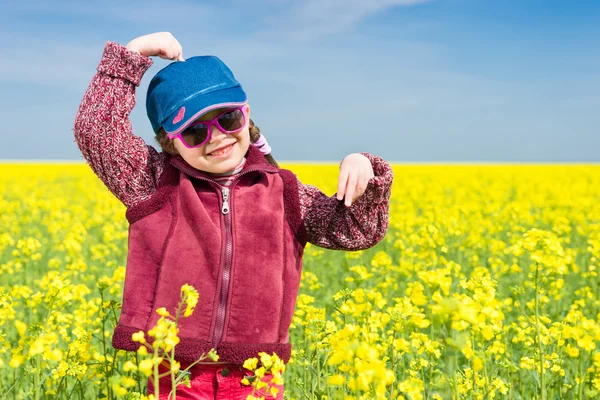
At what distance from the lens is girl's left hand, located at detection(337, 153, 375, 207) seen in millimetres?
2377

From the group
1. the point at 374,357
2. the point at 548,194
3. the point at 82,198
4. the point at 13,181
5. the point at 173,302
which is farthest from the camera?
the point at 13,181

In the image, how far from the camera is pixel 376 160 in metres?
2.50

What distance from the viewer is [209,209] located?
2.53 meters

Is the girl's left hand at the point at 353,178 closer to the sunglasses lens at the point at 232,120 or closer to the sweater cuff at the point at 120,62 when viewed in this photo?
the sunglasses lens at the point at 232,120

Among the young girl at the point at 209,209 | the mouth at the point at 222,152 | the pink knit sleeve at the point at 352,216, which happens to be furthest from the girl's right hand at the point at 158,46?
the pink knit sleeve at the point at 352,216

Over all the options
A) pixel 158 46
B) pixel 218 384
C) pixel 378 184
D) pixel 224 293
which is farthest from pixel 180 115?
pixel 218 384

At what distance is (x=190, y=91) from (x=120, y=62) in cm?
42

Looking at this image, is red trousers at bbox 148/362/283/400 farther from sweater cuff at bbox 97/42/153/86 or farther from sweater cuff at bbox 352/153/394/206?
sweater cuff at bbox 97/42/153/86

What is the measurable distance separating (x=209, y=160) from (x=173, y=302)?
0.59 m

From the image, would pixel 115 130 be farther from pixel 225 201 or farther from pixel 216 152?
pixel 225 201

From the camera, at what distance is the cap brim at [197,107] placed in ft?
7.92

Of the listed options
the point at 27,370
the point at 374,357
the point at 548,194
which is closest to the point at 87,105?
the point at 27,370

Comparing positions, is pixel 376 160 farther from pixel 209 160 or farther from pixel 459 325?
pixel 459 325

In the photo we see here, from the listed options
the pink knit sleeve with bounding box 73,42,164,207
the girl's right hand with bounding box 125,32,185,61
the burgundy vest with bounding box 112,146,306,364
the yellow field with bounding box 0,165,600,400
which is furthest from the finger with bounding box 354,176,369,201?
the girl's right hand with bounding box 125,32,185,61
